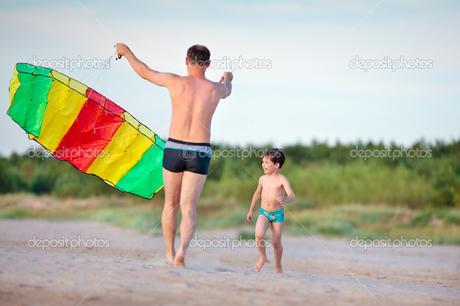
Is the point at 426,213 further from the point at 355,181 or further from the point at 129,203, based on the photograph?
the point at 129,203

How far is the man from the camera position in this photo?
7.11 metres

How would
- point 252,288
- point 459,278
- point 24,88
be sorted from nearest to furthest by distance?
point 252,288 < point 24,88 < point 459,278

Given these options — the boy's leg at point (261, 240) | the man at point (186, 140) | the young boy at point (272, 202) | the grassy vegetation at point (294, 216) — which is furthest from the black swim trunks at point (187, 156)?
the grassy vegetation at point (294, 216)

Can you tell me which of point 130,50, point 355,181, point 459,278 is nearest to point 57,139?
point 130,50

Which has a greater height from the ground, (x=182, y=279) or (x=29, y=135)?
(x=29, y=135)

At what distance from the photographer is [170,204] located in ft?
23.7

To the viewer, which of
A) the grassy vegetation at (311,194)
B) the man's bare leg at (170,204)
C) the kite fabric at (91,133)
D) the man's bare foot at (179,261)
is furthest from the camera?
the grassy vegetation at (311,194)

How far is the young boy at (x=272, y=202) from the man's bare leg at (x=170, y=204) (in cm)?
109

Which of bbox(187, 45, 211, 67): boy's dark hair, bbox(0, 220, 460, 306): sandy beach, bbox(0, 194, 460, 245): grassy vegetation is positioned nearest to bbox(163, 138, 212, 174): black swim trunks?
bbox(187, 45, 211, 67): boy's dark hair

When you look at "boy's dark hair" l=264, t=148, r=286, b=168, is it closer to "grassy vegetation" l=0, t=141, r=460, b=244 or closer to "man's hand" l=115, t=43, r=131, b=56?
"man's hand" l=115, t=43, r=131, b=56

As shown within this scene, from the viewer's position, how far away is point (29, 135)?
8938 millimetres

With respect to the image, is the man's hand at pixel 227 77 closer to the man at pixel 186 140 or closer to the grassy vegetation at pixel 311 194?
the man at pixel 186 140

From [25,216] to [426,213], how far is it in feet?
32.3

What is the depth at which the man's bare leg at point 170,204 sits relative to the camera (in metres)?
7.18
